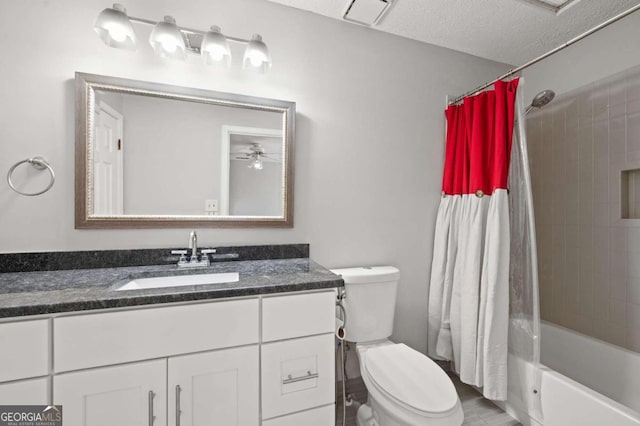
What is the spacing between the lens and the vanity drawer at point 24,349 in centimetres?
85

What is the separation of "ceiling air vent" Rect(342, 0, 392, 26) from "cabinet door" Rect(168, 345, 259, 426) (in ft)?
5.85

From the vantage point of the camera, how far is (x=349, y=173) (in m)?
1.80

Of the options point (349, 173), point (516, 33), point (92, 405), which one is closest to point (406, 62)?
Answer: point (516, 33)

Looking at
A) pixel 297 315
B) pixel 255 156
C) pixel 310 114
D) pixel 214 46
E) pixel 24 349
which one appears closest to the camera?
pixel 24 349

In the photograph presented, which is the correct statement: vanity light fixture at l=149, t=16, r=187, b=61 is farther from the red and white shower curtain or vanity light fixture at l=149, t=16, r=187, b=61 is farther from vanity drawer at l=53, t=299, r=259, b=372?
the red and white shower curtain

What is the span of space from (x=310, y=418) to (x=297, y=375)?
0.20 m

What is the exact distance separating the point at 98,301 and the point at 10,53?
1202 millimetres

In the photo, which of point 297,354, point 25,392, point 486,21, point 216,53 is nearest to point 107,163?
point 216,53

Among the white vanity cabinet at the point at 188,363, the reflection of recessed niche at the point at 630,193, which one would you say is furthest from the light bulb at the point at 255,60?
the reflection of recessed niche at the point at 630,193

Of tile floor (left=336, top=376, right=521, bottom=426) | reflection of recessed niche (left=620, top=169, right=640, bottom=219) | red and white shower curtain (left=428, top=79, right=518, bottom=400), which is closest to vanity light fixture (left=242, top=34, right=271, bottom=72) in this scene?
red and white shower curtain (left=428, top=79, right=518, bottom=400)

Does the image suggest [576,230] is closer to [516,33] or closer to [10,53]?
[516,33]

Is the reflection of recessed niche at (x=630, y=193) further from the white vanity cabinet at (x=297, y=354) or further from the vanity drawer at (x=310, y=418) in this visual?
the vanity drawer at (x=310, y=418)

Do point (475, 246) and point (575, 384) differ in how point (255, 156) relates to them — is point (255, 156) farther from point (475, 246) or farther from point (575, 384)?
point (575, 384)

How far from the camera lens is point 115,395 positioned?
3.09 ft
